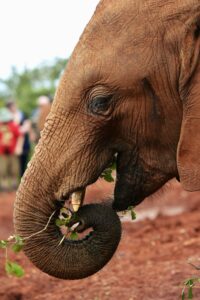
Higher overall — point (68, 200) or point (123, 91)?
point (123, 91)

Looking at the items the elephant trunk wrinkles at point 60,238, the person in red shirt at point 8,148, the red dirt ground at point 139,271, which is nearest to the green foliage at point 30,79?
the person in red shirt at point 8,148

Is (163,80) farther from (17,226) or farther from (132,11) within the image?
(17,226)

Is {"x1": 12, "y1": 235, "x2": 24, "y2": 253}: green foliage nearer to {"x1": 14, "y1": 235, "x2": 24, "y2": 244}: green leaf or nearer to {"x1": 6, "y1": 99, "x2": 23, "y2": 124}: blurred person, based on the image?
{"x1": 14, "y1": 235, "x2": 24, "y2": 244}: green leaf

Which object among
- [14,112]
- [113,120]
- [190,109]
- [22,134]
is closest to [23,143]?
[22,134]

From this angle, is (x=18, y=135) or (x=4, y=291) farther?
(x=18, y=135)

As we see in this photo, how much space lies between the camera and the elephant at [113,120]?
4961 millimetres

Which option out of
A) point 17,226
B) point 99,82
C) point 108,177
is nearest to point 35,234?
point 17,226

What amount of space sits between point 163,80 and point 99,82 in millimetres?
342

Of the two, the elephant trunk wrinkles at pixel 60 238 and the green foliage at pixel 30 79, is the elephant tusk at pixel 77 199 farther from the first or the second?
the green foliage at pixel 30 79

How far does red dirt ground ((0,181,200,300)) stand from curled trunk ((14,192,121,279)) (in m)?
0.50

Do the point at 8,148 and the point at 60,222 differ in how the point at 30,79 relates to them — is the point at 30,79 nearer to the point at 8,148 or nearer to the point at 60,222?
the point at 8,148

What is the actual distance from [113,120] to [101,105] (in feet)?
0.37

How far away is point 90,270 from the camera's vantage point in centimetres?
530

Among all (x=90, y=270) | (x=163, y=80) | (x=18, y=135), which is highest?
(x=163, y=80)
